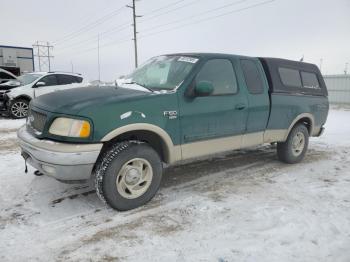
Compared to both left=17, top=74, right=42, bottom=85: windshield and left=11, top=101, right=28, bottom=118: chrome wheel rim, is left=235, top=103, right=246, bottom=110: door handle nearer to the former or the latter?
left=11, top=101, right=28, bottom=118: chrome wheel rim

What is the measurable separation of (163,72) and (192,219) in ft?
6.84

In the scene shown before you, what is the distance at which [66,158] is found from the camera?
3.30m

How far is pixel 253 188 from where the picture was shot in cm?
464

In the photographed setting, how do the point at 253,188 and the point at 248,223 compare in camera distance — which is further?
the point at 253,188

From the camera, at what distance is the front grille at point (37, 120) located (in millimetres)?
3611

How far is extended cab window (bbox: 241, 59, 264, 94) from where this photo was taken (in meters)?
5.00

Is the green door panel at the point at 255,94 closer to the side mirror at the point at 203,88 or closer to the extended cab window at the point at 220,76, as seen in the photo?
the extended cab window at the point at 220,76

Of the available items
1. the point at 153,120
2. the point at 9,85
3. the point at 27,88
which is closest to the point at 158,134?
the point at 153,120

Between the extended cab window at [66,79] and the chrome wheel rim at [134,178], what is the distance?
9543 mm

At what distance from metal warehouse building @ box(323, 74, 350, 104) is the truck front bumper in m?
24.0

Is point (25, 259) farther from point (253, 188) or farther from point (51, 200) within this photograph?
point (253, 188)

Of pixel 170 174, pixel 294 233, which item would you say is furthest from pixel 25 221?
pixel 294 233

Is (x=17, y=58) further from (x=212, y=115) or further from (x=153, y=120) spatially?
(x=153, y=120)

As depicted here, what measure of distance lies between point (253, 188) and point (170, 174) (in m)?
1.33
